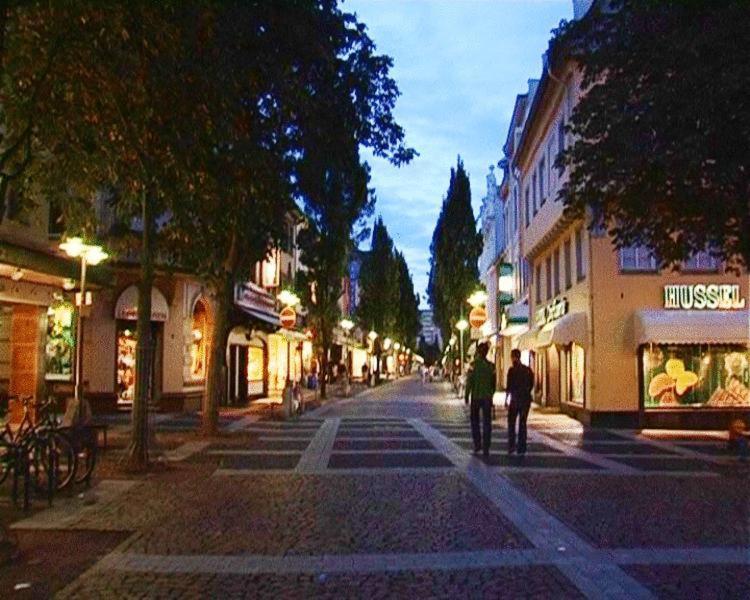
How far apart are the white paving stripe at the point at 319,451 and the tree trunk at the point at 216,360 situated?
2.34 meters

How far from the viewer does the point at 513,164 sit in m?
43.3

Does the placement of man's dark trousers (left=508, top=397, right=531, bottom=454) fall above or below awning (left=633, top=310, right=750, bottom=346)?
below

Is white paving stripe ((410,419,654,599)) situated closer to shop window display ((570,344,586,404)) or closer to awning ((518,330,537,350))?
shop window display ((570,344,586,404))

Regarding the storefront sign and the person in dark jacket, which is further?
the storefront sign

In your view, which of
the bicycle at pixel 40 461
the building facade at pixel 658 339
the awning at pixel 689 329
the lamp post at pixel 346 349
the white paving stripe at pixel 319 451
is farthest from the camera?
the lamp post at pixel 346 349

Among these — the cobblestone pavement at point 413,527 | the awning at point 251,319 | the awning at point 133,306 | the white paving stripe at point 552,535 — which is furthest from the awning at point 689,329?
the awning at point 133,306

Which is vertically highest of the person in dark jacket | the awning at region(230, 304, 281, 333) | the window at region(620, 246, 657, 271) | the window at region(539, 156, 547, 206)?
the window at region(539, 156, 547, 206)

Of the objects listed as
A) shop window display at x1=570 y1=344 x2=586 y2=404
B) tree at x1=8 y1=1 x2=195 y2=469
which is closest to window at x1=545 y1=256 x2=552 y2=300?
shop window display at x1=570 y1=344 x2=586 y2=404

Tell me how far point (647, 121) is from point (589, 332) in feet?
35.1

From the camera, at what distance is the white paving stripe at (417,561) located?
7.94 m

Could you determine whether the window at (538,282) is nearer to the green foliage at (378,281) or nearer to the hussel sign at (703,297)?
the hussel sign at (703,297)

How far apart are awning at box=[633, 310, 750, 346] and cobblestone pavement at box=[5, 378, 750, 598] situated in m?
6.03

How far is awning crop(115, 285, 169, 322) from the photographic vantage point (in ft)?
91.2

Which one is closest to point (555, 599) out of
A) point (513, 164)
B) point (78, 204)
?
point (78, 204)
